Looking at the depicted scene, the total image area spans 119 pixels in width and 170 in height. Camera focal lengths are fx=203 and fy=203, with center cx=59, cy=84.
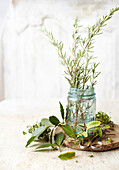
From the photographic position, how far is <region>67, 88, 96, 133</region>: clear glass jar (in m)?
0.71

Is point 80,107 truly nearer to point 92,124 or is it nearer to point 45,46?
point 92,124

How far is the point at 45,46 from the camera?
8.51ft

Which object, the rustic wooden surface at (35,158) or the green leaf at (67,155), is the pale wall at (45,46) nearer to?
the rustic wooden surface at (35,158)

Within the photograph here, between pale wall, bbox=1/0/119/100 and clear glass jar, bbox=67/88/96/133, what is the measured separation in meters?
1.88

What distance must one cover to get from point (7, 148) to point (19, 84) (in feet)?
6.76

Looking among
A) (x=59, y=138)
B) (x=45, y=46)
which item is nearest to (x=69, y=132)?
(x=59, y=138)

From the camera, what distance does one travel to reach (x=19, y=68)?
8.76 ft

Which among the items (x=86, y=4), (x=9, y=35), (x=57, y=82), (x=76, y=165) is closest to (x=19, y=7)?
(x=9, y=35)

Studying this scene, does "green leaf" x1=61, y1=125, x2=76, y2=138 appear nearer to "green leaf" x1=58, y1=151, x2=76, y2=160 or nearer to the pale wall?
"green leaf" x1=58, y1=151, x2=76, y2=160

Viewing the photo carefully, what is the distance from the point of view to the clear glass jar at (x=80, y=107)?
71 centimetres

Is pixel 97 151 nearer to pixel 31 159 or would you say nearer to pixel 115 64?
pixel 31 159

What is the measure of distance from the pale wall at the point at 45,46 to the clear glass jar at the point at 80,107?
1876 mm

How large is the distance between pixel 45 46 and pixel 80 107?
1.98 metres

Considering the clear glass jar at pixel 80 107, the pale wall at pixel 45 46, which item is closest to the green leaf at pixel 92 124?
the clear glass jar at pixel 80 107
